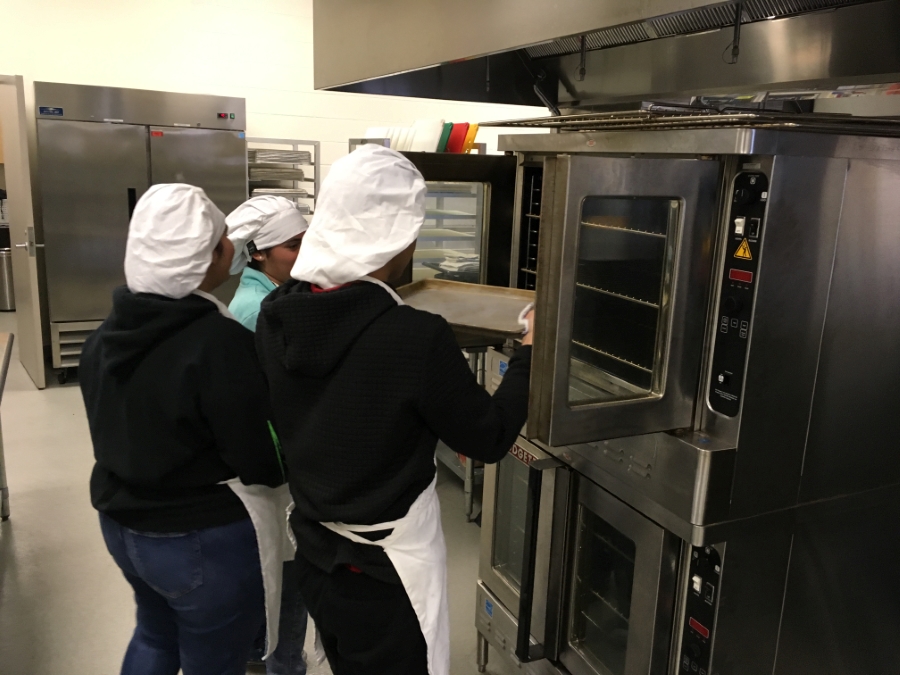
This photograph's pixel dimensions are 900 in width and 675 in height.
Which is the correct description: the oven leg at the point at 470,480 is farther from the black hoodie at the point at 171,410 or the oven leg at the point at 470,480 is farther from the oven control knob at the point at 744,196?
the oven control knob at the point at 744,196

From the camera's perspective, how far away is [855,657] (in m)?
1.57

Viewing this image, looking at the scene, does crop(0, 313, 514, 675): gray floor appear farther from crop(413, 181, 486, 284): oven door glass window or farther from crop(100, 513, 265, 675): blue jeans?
crop(413, 181, 486, 284): oven door glass window

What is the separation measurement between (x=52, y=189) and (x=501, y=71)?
358cm

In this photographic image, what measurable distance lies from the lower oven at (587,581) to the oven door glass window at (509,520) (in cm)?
8

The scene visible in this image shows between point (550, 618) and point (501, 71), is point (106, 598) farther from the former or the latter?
point (501, 71)

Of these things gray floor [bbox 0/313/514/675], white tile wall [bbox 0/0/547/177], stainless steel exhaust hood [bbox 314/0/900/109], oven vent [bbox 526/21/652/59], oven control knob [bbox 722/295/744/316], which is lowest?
gray floor [bbox 0/313/514/675]

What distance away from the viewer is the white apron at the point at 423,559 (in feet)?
4.42

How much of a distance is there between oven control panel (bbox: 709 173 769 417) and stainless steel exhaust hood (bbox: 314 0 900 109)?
1.00ft

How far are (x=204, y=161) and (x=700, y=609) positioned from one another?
4476 mm

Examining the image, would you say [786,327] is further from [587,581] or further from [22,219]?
[22,219]

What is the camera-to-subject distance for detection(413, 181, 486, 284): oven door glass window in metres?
2.57

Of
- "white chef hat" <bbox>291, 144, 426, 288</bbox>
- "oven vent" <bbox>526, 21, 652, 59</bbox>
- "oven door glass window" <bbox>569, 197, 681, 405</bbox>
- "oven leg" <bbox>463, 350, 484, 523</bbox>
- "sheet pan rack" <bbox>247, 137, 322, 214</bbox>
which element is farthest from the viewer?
"sheet pan rack" <bbox>247, 137, 322, 214</bbox>

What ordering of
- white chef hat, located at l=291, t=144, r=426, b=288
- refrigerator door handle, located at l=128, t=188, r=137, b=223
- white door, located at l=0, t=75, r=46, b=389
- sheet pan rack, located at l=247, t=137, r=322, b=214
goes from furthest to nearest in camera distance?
sheet pan rack, located at l=247, t=137, r=322, b=214, refrigerator door handle, located at l=128, t=188, r=137, b=223, white door, located at l=0, t=75, r=46, b=389, white chef hat, located at l=291, t=144, r=426, b=288

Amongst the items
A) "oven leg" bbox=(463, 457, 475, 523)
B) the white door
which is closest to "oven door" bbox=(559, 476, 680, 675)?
"oven leg" bbox=(463, 457, 475, 523)
